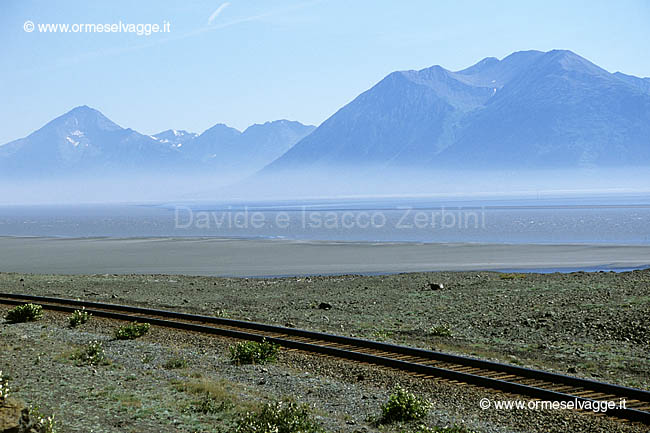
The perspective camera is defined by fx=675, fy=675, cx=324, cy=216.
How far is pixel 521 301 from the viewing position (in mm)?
25750

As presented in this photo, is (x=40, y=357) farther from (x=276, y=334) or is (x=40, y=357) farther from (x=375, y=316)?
(x=375, y=316)

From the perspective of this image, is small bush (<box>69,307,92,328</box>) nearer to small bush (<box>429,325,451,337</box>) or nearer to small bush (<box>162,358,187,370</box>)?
small bush (<box>162,358,187,370</box>)

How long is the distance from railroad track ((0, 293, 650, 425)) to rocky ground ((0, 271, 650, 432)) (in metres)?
0.44

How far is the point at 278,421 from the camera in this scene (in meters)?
10.1

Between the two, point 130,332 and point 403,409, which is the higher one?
point 403,409

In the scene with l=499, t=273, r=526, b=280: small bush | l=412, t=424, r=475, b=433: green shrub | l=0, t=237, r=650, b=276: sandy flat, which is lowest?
l=0, t=237, r=650, b=276: sandy flat

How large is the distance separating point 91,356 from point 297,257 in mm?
41463

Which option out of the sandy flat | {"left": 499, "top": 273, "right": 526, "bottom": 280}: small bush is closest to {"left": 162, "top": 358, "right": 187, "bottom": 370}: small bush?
{"left": 499, "top": 273, "right": 526, "bottom": 280}: small bush

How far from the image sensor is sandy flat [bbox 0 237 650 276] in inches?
1864

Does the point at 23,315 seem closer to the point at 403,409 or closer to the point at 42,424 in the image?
the point at 42,424

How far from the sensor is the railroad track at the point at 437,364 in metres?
11.4

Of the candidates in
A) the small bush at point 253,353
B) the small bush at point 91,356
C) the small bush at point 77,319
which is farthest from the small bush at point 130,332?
the small bush at point 253,353

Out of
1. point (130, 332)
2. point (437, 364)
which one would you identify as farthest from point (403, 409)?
point (130, 332)

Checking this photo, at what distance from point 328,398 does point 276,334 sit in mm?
6417
